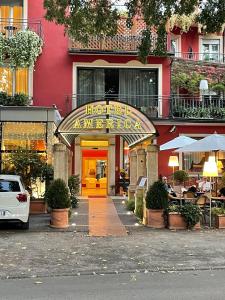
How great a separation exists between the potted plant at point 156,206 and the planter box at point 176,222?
1.14ft

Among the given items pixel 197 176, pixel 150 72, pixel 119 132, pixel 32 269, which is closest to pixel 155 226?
pixel 119 132

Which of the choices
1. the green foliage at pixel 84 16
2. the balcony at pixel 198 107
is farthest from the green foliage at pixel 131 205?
the green foliage at pixel 84 16

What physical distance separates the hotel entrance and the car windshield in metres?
12.2

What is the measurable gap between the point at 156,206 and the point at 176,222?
2.42 feet

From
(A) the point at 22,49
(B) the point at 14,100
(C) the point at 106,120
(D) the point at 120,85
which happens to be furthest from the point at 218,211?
(D) the point at 120,85

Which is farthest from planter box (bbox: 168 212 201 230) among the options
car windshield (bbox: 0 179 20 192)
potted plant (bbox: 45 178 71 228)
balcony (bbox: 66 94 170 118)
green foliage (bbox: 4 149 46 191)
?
balcony (bbox: 66 94 170 118)

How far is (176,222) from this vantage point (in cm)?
1423

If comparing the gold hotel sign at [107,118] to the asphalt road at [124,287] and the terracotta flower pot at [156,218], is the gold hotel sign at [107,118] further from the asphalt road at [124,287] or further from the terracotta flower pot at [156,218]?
the asphalt road at [124,287]

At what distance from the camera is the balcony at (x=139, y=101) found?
25078 millimetres

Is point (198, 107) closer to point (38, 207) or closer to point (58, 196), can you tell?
point (38, 207)

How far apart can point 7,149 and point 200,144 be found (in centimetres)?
739

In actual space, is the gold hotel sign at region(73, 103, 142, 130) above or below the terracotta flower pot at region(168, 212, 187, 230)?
above

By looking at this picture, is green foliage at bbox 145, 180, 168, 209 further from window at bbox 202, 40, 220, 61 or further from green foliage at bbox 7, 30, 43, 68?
window at bbox 202, 40, 220, 61

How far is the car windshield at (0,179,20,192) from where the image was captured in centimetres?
1359
